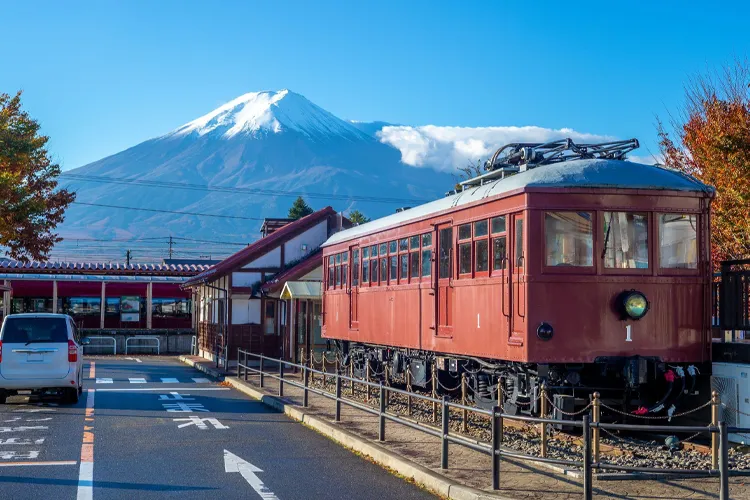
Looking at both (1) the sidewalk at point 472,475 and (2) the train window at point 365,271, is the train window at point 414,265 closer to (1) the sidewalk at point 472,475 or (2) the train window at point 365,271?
(2) the train window at point 365,271

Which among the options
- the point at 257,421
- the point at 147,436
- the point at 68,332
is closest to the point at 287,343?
the point at 68,332

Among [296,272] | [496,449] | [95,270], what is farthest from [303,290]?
[95,270]

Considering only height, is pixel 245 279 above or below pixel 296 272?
below

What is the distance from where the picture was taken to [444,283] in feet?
52.0

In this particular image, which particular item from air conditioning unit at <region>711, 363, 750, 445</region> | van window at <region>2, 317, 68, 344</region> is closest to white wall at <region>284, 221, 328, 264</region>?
van window at <region>2, 317, 68, 344</region>

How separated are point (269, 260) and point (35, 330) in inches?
621

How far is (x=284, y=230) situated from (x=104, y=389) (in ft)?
41.0

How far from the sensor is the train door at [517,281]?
1293 centimetres

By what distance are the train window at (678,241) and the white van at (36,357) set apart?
1098 cm

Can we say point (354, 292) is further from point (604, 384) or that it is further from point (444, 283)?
point (604, 384)

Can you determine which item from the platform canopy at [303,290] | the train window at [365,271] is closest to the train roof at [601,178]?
the train window at [365,271]

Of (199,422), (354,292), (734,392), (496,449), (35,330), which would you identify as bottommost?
(199,422)

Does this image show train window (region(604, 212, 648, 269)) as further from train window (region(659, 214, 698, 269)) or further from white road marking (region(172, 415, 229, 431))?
white road marking (region(172, 415, 229, 431))

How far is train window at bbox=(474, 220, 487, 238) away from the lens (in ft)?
46.7
